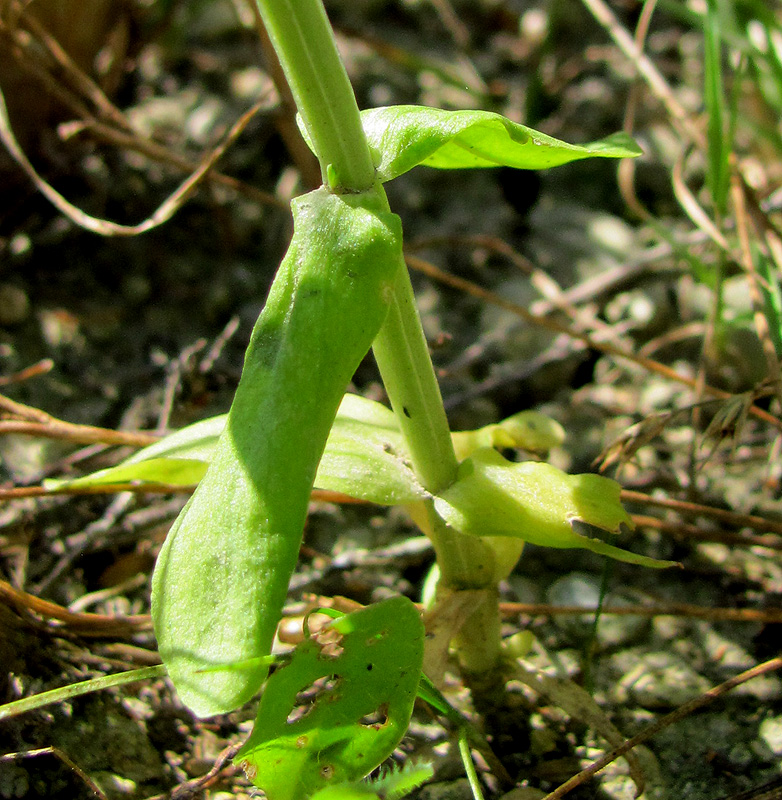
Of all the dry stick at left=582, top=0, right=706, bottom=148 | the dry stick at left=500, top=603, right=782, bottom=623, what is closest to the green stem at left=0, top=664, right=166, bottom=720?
the dry stick at left=500, top=603, right=782, bottom=623

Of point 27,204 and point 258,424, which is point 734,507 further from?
point 27,204

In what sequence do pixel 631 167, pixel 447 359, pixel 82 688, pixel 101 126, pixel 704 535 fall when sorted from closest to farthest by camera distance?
pixel 82 688
pixel 704 535
pixel 101 126
pixel 447 359
pixel 631 167

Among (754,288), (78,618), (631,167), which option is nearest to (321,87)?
(78,618)

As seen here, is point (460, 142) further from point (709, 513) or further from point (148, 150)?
point (148, 150)

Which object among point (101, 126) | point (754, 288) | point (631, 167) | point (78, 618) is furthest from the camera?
point (631, 167)

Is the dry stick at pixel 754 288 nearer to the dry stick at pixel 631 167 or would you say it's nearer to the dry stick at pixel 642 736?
the dry stick at pixel 631 167

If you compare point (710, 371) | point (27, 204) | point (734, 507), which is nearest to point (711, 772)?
point (734, 507)

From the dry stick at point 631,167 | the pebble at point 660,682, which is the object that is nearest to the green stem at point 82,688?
the pebble at point 660,682
